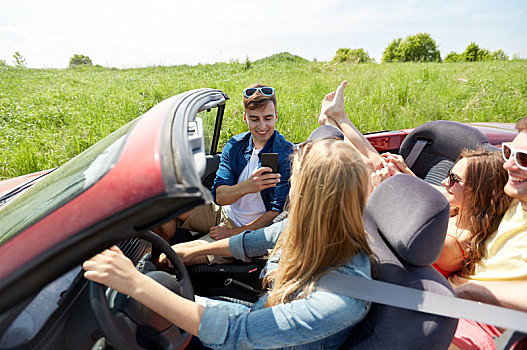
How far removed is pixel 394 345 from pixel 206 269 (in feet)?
3.82

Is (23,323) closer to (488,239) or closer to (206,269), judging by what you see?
(206,269)

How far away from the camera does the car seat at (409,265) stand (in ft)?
3.40

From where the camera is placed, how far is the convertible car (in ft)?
2.34

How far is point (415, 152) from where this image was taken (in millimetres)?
2555

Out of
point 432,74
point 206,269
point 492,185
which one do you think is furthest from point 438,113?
point 206,269

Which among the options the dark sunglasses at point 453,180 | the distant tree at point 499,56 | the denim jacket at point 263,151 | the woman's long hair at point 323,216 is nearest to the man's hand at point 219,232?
the denim jacket at point 263,151

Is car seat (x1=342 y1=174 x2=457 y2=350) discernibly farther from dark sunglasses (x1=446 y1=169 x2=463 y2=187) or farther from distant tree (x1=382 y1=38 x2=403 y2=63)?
distant tree (x1=382 y1=38 x2=403 y2=63)

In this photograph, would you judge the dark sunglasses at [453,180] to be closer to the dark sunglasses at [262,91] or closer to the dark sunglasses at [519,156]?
the dark sunglasses at [519,156]

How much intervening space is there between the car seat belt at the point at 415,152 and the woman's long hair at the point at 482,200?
74cm

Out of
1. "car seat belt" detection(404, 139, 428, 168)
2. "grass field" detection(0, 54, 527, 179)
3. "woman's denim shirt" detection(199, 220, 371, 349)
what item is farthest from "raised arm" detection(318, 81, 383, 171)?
"grass field" detection(0, 54, 527, 179)

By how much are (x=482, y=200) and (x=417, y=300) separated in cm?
94

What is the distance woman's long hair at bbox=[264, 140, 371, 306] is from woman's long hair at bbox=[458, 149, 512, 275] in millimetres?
857

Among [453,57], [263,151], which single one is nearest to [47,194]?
[263,151]

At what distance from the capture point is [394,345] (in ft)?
3.43
